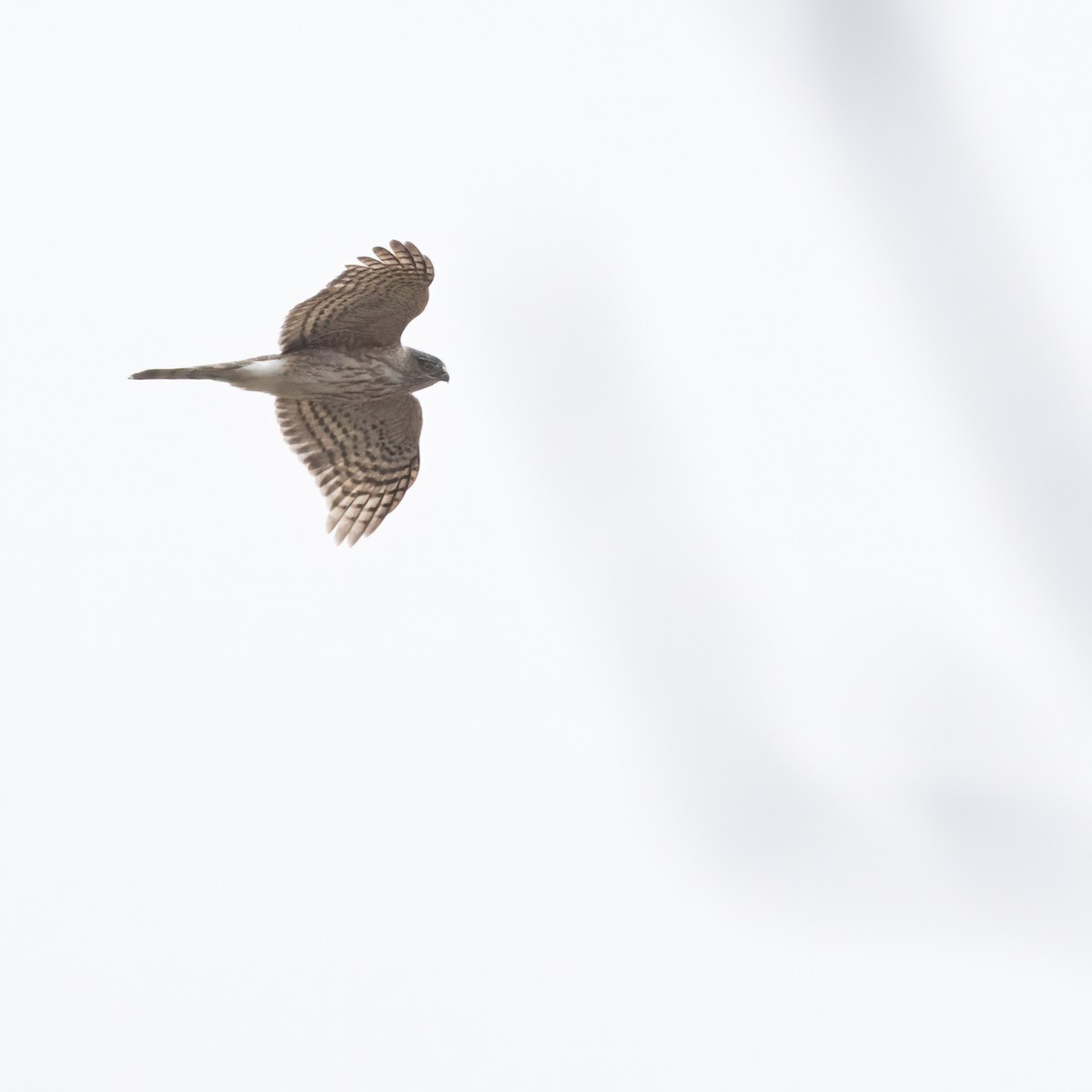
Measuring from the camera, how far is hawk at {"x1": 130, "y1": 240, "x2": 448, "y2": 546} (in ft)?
43.7

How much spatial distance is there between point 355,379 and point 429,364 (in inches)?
27.6

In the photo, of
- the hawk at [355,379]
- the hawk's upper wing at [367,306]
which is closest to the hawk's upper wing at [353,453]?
the hawk at [355,379]

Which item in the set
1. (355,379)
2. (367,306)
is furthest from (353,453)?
(367,306)

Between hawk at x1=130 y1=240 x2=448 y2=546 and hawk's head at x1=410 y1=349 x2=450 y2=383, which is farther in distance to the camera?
hawk's head at x1=410 y1=349 x2=450 y2=383

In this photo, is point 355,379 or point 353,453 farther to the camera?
point 353,453

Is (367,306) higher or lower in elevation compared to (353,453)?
higher

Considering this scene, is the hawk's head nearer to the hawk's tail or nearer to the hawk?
the hawk

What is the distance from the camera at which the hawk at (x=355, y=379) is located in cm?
1331

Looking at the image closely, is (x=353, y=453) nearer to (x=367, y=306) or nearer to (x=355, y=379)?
(x=355, y=379)

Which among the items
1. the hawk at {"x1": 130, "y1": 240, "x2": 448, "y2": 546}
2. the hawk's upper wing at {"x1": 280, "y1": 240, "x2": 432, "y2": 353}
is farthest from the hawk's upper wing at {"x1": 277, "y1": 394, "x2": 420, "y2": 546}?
the hawk's upper wing at {"x1": 280, "y1": 240, "x2": 432, "y2": 353}

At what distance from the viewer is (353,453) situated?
49.2 ft

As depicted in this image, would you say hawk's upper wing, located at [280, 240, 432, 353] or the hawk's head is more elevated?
hawk's upper wing, located at [280, 240, 432, 353]

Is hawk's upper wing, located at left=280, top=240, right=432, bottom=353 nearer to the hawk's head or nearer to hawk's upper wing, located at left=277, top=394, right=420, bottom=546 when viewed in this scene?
the hawk's head

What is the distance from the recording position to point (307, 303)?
13508 mm
